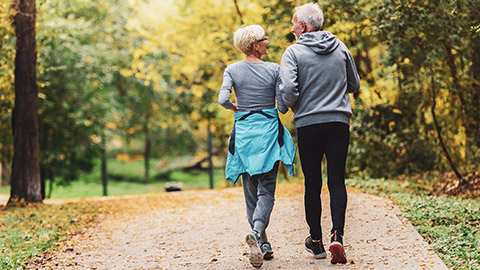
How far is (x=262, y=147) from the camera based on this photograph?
14.6 ft

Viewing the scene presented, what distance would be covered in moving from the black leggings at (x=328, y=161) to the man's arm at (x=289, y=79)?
0.84 feet

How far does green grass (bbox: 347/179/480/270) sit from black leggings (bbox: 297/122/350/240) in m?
0.86

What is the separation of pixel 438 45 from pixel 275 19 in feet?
8.70

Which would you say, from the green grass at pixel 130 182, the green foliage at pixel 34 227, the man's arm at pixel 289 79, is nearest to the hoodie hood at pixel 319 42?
the man's arm at pixel 289 79

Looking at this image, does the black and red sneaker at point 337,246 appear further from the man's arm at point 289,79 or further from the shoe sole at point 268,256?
the man's arm at point 289,79

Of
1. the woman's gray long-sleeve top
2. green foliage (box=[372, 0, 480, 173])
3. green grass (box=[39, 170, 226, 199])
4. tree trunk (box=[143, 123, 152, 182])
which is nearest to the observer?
the woman's gray long-sleeve top

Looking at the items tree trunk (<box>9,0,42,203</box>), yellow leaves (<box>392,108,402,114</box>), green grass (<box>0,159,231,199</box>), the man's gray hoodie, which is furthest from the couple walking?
green grass (<box>0,159,231,199</box>)

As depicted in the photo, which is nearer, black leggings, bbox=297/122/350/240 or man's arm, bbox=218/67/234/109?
black leggings, bbox=297/122/350/240

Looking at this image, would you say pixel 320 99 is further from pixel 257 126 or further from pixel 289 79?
pixel 257 126

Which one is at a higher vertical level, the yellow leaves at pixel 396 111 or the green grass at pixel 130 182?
the yellow leaves at pixel 396 111

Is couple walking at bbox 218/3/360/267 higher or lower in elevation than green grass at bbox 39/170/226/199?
higher

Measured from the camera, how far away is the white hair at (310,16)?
4.25 m

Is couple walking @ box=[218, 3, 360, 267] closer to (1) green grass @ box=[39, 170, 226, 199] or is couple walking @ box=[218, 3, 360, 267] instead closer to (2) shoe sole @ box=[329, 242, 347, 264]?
(2) shoe sole @ box=[329, 242, 347, 264]

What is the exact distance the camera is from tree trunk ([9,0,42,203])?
31.4ft
